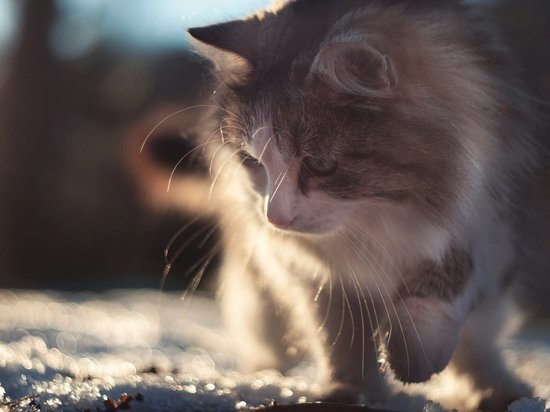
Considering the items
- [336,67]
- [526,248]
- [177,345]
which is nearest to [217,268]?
[177,345]

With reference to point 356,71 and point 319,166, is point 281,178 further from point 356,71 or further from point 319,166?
point 356,71

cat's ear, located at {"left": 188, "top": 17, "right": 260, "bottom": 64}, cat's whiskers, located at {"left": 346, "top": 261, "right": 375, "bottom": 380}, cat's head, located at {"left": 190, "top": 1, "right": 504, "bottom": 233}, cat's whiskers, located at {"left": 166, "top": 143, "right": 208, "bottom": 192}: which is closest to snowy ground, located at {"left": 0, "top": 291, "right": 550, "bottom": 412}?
cat's whiskers, located at {"left": 346, "top": 261, "right": 375, "bottom": 380}

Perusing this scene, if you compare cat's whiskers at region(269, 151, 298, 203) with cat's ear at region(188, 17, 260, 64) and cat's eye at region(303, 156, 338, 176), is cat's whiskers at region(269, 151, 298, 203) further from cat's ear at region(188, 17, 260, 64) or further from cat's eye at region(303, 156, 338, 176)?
cat's ear at region(188, 17, 260, 64)

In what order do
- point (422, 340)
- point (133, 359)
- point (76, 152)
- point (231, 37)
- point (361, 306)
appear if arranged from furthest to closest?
point (76, 152) < point (133, 359) < point (361, 306) < point (231, 37) < point (422, 340)

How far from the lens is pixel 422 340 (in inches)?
58.2

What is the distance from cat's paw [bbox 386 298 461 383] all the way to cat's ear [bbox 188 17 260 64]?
1.80 ft

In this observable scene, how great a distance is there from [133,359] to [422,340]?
964 millimetres

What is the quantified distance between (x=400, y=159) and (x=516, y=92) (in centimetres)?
31

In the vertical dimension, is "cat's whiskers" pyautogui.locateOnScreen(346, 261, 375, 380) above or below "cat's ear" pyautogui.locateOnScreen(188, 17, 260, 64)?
below

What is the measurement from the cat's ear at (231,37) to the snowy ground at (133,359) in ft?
2.01

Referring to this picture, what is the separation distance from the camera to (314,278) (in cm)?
174

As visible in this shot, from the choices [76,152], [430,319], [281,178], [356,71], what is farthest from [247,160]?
[76,152]

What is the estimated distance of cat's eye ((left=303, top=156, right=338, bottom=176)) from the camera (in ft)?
4.69

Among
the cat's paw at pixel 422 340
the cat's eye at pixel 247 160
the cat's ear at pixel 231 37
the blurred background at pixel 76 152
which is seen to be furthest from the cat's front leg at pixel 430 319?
the blurred background at pixel 76 152
